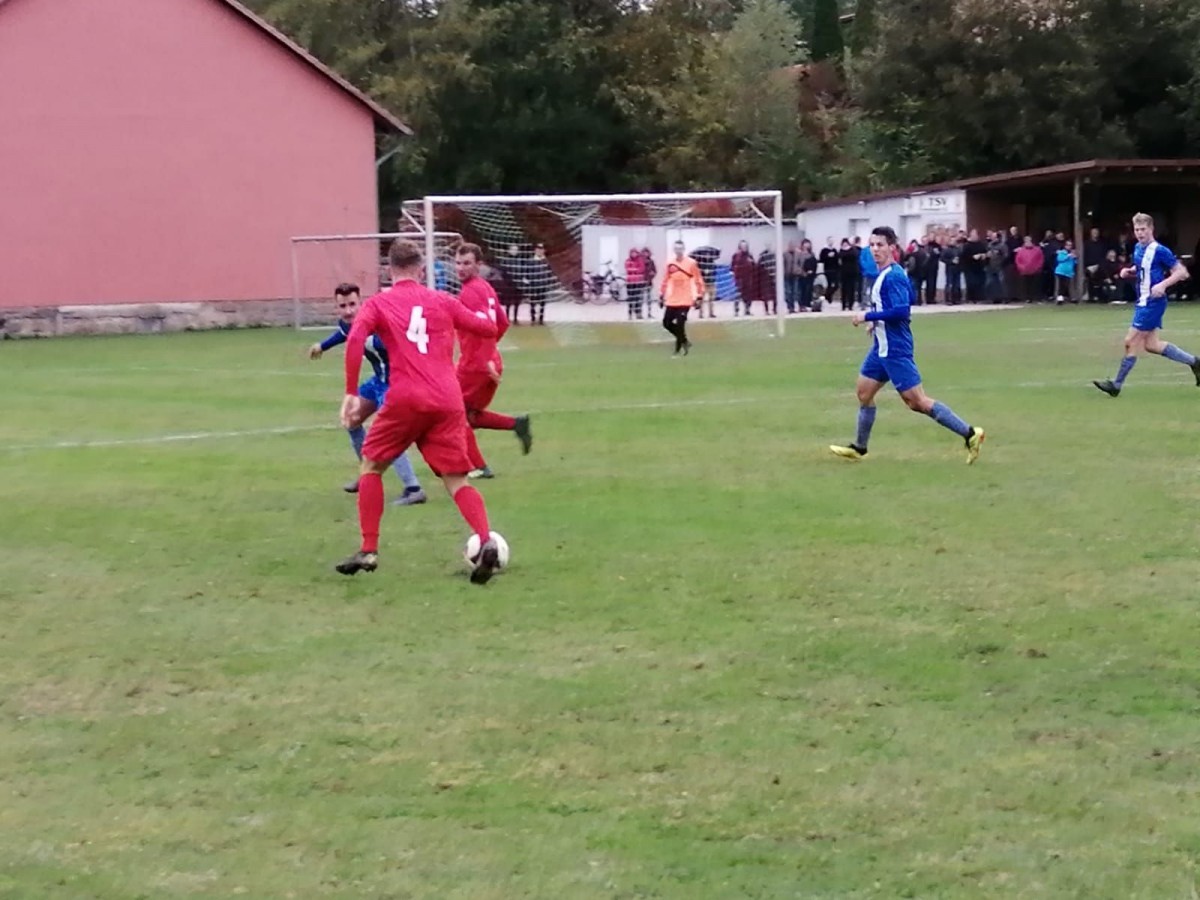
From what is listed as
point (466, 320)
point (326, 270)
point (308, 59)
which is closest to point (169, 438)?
point (466, 320)

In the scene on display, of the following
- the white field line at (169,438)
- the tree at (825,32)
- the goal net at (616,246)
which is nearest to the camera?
the white field line at (169,438)

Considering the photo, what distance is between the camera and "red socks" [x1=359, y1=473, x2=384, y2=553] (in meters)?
9.67

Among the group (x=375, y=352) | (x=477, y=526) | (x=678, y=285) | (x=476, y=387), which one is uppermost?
(x=678, y=285)

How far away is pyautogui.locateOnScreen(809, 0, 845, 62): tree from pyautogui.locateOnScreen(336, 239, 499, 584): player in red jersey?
75.7 m

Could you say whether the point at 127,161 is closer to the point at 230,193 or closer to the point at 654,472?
the point at 230,193

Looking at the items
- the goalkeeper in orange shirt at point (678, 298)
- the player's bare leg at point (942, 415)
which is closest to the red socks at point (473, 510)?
the player's bare leg at point (942, 415)

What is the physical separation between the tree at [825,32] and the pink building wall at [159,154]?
4612cm

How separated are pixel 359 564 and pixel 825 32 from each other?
254ft

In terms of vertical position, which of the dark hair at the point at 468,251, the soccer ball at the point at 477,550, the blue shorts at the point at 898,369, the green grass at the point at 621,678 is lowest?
the green grass at the point at 621,678

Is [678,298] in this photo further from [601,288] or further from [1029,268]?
[1029,268]

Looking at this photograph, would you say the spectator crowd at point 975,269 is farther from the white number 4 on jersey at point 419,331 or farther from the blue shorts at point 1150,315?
the white number 4 on jersey at point 419,331

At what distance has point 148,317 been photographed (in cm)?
3850

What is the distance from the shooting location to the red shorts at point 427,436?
9.51m

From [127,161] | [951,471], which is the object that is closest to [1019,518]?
[951,471]
